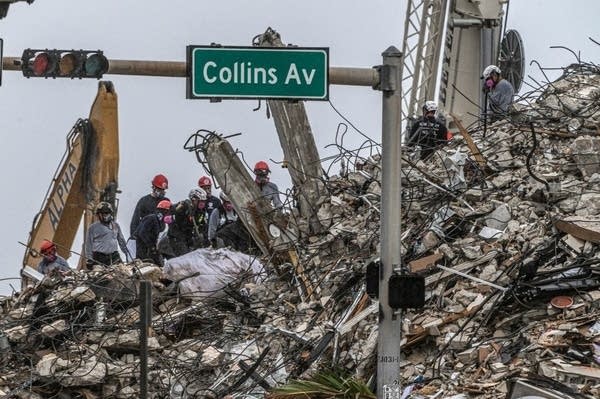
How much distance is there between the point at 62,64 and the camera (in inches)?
725

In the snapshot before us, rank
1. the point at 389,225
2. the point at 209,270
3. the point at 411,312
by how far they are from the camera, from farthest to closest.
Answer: the point at 209,270, the point at 411,312, the point at 389,225

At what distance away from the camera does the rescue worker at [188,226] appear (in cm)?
2823

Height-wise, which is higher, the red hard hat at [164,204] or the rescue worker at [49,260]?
the red hard hat at [164,204]

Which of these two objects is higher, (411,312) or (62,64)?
(62,64)

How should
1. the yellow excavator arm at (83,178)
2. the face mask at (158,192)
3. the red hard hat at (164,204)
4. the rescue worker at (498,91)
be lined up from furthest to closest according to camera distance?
the yellow excavator arm at (83,178) < the face mask at (158,192) < the rescue worker at (498,91) < the red hard hat at (164,204)

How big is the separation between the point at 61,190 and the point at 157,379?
10694 millimetres

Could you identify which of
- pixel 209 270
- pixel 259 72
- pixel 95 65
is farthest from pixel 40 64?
pixel 209 270

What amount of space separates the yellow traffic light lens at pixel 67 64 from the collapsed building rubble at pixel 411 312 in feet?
16.1

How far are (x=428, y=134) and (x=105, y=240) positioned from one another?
495 cm

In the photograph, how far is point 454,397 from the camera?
19.4 meters

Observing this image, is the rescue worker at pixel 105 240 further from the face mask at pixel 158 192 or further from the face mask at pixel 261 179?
the face mask at pixel 261 179

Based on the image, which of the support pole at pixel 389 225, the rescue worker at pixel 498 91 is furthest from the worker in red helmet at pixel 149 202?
the support pole at pixel 389 225

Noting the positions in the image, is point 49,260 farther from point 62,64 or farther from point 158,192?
point 62,64

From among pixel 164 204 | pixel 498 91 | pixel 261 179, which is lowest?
pixel 164 204
